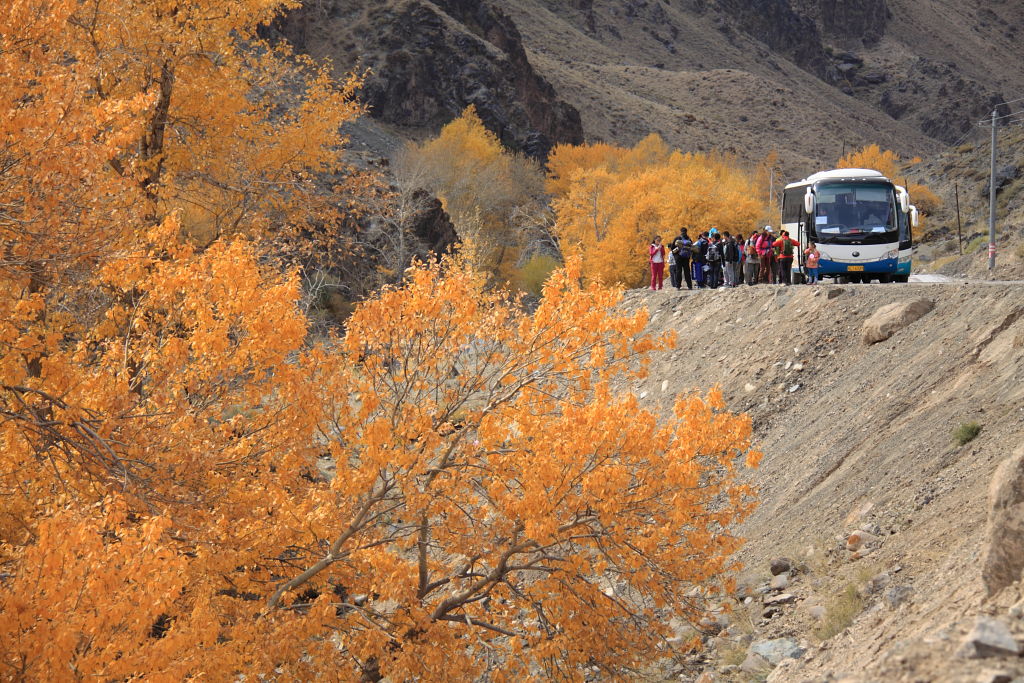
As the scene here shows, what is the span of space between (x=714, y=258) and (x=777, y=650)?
17115 mm

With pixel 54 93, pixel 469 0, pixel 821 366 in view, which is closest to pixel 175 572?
pixel 54 93

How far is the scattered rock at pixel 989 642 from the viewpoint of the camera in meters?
4.54

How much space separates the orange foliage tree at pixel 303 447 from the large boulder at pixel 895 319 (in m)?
6.52

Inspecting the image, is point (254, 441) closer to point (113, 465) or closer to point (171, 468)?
point (171, 468)

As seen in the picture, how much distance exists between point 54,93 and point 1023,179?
182ft

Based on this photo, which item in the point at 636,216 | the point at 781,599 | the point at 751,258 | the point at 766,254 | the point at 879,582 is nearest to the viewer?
the point at 879,582

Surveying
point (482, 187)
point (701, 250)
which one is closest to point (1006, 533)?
point (701, 250)

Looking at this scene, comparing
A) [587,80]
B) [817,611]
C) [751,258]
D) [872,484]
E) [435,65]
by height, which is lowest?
[587,80]

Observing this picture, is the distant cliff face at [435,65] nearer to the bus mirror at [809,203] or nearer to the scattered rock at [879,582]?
the bus mirror at [809,203]

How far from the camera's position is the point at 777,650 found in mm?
8945

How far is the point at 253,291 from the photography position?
9055 mm

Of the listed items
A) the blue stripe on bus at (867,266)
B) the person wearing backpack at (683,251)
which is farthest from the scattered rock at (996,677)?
the person wearing backpack at (683,251)

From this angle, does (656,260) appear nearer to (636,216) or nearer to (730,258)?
(730,258)

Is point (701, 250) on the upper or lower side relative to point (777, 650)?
lower
